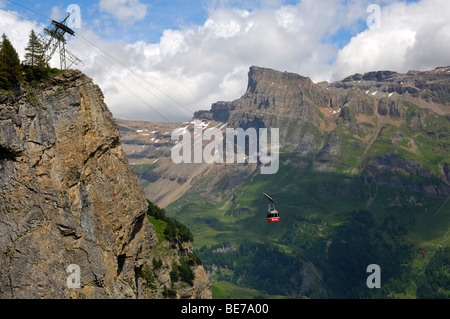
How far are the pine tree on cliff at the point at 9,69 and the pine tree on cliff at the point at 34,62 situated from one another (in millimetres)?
1189

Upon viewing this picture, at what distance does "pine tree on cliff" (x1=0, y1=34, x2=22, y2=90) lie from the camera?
49.8m

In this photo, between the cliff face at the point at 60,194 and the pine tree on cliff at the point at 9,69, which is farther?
the pine tree on cliff at the point at 9,69

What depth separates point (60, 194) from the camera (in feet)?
165

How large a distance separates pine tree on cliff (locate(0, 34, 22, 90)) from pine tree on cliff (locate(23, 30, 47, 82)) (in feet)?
3.90

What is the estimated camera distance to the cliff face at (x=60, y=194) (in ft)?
156

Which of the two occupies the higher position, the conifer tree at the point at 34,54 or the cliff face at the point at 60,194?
the conifer tree at the point at 34,54

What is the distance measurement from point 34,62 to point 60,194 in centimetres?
1597

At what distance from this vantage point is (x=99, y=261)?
52.2 m

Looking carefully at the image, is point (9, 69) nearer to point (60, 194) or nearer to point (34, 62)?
point (34, 62)

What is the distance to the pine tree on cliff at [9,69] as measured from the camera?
163 feet

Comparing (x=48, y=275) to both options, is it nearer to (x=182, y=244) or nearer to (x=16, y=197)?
(x=16, y=197)

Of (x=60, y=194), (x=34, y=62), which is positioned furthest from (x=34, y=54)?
(x=60, y=194)
